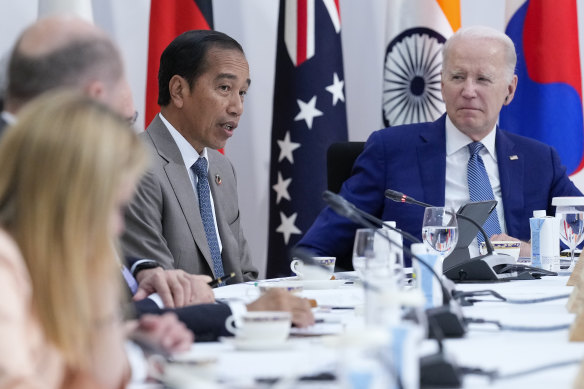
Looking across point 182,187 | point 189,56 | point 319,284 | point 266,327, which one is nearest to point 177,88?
point 189,56

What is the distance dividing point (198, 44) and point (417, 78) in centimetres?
148

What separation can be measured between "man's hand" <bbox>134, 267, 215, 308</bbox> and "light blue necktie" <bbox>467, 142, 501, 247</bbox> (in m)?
1.60

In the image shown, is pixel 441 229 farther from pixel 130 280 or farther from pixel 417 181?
pixel 417 181

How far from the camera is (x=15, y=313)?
93cm

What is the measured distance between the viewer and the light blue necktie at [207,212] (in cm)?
309

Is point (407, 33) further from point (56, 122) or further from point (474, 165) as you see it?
point (56, 122)

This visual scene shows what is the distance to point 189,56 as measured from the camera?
3.29m

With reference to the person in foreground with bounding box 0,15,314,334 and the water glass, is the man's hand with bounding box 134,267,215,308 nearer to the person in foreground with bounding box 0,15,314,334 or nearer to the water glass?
the person in foreground with bounding box 0,15,314,334

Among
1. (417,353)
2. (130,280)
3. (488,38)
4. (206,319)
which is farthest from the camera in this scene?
(488,38)

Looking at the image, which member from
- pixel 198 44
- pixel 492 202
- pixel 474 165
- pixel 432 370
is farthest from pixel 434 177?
pixel 432 370

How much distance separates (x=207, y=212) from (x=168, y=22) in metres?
1.67

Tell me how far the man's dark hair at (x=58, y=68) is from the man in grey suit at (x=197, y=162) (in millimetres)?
1342

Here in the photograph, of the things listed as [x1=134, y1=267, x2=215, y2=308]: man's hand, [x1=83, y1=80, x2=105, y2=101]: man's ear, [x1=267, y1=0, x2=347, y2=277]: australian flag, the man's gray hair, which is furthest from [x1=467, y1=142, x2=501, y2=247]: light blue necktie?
[x1=83, y1=80, x2=105, y2=101]: man's ear

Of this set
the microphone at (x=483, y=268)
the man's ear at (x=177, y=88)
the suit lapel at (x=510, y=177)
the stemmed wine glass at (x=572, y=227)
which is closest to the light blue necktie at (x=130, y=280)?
the microphone at (x=483, y=268)
